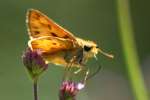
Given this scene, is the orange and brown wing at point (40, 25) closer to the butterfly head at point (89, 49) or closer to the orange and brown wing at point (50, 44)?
the orange and brown wing at point (50, 44)

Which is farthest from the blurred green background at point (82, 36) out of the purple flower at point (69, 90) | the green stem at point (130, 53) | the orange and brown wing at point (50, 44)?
the orange and brown wing at point (50, 44)

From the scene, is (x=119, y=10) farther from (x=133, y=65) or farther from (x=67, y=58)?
(x=67, y=58)

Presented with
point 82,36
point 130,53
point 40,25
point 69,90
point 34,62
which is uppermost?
point 40,25

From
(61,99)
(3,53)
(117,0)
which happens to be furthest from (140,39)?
(61,99)

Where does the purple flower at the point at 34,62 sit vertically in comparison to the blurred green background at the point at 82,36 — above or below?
above

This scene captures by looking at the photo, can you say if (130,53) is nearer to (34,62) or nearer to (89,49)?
(89,49)

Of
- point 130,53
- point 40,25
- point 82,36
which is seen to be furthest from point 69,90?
point 82,36

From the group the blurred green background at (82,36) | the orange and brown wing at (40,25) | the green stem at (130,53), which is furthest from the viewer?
the blurred green background at (82,36)

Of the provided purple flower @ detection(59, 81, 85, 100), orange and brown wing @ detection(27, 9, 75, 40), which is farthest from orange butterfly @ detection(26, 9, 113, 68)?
purple flower @ detection(59, 81, 85, 100)
